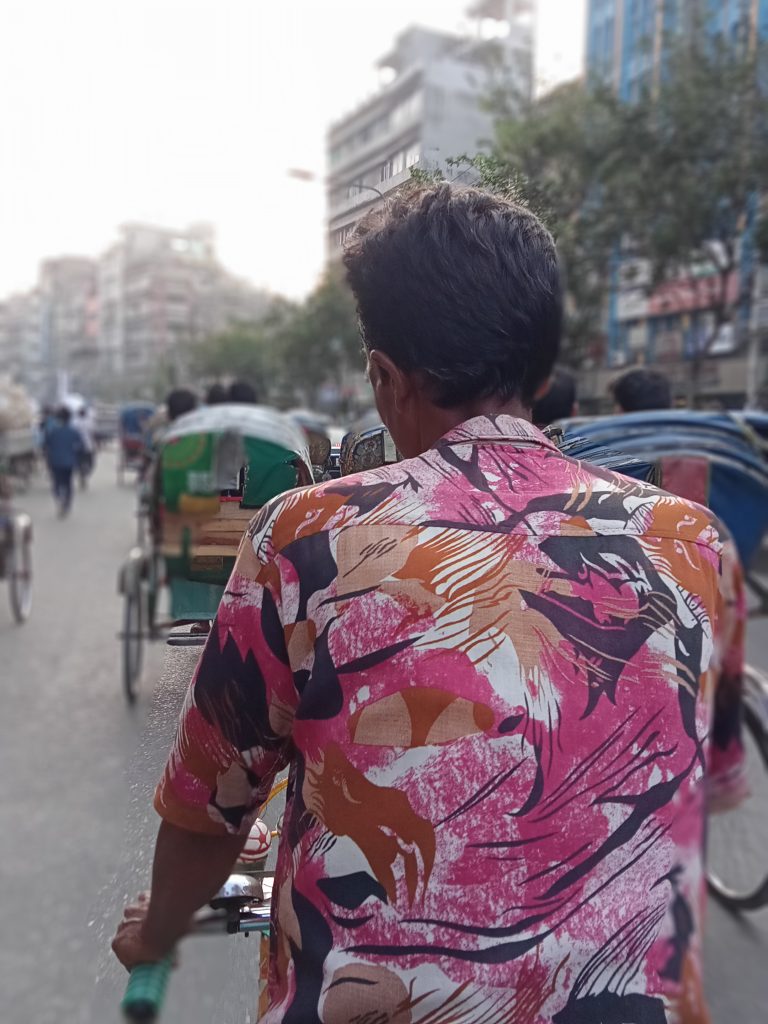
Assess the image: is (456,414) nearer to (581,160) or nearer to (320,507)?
(320,507)

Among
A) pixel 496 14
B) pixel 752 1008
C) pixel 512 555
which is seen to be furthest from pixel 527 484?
pixel 496 14

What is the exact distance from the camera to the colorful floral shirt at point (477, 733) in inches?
32.6

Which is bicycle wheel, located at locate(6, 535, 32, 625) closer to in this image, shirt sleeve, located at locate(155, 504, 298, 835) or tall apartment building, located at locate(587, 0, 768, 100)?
shirt sleeve, located at locate(155, 504, 298, 835)

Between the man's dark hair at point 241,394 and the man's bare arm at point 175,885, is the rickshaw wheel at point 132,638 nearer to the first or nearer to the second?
the man's dark hair at point 241,394

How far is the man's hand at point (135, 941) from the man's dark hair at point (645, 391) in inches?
120

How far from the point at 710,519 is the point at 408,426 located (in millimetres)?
338

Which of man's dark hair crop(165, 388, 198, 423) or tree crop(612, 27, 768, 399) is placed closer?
man's dark hair crop(165, 388, 198, 423)

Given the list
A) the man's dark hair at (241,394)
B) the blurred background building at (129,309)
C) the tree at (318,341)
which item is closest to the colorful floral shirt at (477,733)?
the man's dark hair at (241,394)

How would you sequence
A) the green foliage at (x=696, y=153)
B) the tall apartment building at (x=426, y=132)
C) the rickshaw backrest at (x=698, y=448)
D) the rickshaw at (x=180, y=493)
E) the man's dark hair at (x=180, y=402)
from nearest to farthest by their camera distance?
the tall apartment building at (x=426, y=132), the rickshaw backrest at (x=698, y=448), the rickshaw at (x=180, y=493), the man's dark hair at (x=180, y=402), the green foliage at (x=696, y=153)

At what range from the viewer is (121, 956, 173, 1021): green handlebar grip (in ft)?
3.33

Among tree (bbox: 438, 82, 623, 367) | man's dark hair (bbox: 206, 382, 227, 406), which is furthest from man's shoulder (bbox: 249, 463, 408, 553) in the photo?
tree (bbox: 438, 82, 623, 367)

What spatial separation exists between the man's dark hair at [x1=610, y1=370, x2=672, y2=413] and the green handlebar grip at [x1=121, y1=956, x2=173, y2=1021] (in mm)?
3057

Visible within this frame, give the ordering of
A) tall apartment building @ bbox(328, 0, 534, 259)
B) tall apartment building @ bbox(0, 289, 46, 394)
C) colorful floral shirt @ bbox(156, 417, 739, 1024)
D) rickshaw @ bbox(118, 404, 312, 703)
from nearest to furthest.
Result: 1. colorful floral shirt @ bbox(156, 417, 739, 1024)
2. tall apartment building @ bbox(328, 0, 534, 259)
3. rickshaw @ bbox(118, 404, 312, 703)
4. tall apartment building @ bbox(0, 289, 46, 394)

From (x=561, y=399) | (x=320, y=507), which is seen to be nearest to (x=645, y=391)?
(x=561, y=399)
